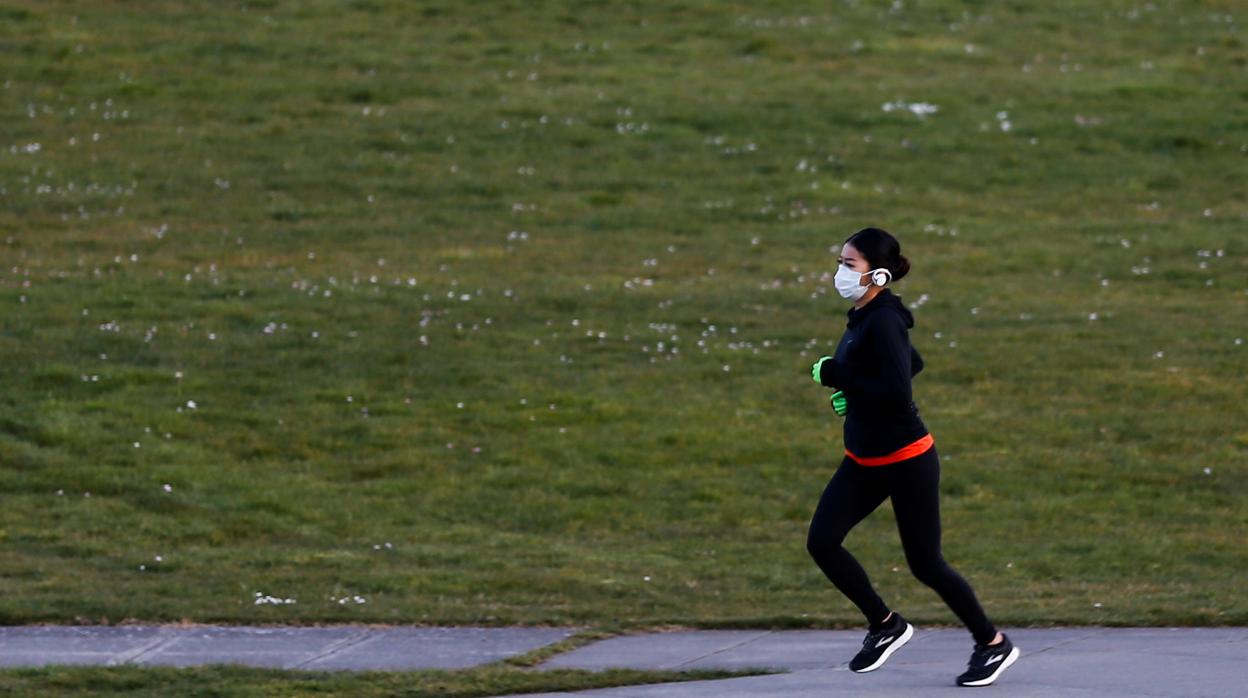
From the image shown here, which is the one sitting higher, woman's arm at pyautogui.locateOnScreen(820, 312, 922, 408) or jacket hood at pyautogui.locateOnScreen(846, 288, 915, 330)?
jacket hood at pyautogui.locateOnScreen(846, 288, 915, 330)

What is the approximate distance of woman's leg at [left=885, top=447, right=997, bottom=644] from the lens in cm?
687

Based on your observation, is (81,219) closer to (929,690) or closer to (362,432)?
(362,432)

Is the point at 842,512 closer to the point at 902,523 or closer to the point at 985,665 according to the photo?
the point at 902,523

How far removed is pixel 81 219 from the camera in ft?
62.9

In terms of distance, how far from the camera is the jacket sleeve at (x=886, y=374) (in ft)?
22.1

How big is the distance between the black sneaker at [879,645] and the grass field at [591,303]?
1.52 metres

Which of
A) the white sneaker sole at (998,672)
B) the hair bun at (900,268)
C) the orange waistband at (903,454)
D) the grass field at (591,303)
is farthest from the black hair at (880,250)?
the grass field at (591,303)

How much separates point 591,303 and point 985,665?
9718mm

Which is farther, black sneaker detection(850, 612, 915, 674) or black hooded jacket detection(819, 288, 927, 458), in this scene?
black sneaker detection(850, 612, 915, 674)

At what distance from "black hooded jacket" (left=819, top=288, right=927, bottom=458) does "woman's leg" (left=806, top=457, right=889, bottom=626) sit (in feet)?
0.40

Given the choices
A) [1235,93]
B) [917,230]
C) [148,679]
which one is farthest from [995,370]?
[1235,93]

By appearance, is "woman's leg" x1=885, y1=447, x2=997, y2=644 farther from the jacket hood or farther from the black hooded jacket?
the jacket hood

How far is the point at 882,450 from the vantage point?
687 centimetres

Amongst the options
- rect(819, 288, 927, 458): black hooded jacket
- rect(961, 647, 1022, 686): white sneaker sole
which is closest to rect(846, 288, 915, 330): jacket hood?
rect(819, 288, 927, 458): black hooded jacket
